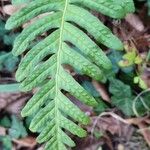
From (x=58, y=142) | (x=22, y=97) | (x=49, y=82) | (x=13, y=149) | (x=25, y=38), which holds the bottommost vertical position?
(x=13, y=149)

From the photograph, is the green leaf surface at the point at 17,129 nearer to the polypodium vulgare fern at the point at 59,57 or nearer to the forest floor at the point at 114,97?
the forest floor at the point at 114,97

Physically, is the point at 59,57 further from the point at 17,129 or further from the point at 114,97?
the point at 17,129

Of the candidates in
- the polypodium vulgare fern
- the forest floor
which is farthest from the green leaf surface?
the polypodium vulgare fern

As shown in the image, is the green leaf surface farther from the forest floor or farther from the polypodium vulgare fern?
the polypodium vulgare fern

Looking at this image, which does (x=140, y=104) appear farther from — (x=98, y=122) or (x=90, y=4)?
(x=90, y=4)

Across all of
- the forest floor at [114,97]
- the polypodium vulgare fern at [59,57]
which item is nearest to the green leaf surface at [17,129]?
the forest floor at [114,97]

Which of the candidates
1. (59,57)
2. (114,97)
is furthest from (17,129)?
(59,57)

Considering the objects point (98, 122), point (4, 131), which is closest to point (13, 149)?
point (4, 131)

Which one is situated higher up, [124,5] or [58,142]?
[124,5]
